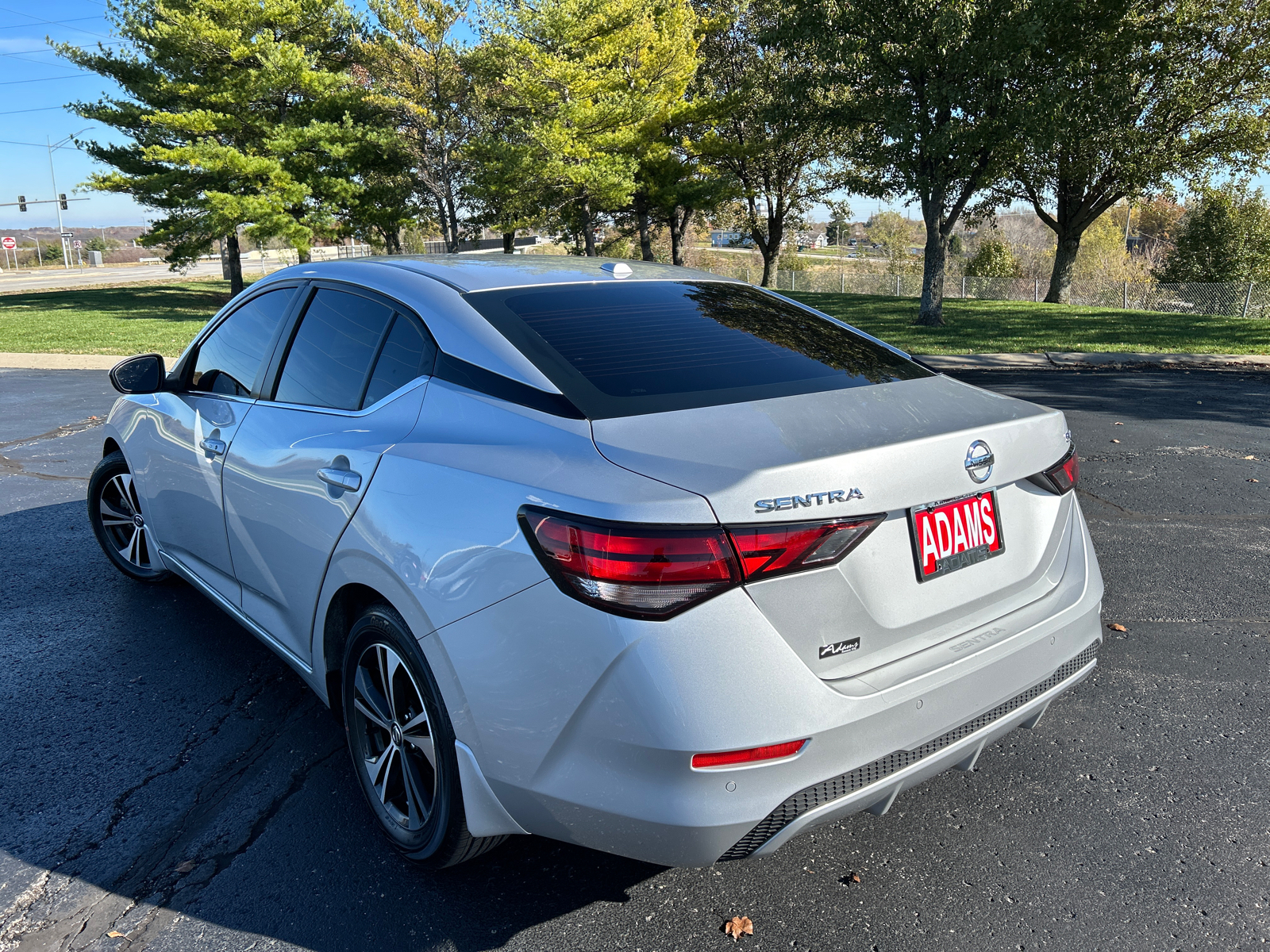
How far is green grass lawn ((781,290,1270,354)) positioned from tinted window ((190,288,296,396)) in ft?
40.9

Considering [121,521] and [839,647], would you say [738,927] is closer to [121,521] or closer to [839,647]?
[839,647]

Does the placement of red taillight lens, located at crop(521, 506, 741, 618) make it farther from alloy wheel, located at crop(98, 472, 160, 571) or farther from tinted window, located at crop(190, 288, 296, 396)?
alloy wheel, located at crop(98, 472, 160, 571)

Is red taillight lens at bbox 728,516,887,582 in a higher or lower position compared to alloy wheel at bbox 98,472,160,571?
higher

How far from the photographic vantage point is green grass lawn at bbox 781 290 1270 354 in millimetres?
15258

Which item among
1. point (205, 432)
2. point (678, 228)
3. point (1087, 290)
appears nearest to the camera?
point (205, 432)

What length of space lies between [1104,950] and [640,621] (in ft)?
4.96

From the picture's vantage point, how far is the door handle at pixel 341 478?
2.59 meters

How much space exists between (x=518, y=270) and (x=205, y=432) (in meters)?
1.45

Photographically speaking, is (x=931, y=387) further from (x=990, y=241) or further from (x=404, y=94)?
(x=990, y=241)

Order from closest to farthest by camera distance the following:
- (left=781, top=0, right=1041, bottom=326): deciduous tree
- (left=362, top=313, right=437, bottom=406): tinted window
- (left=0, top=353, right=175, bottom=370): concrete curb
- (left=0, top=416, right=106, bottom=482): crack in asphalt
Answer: (left=362, top=313, right=437, bottom=406): tinted window
(left=0, top=416, right=106, bottom=482): crack in asphalt
(left=0, top=353, right=175, bottom=370): concrete curb
(left=781, top=0, right=1041, bottom=326): deciduous tree

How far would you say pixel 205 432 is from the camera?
363 centimetres

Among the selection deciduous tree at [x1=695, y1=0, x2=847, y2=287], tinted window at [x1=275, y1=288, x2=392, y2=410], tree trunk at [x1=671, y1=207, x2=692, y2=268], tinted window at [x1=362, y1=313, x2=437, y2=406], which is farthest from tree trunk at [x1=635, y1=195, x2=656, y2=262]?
tinted window at [x1=362, y1=313, x2=437, y2=406]

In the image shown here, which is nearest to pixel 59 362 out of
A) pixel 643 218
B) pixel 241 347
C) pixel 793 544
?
pixel 241 347

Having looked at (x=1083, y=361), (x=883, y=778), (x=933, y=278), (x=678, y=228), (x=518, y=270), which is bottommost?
(x=1083, y=361)
